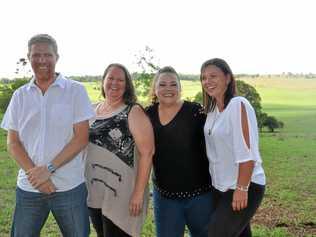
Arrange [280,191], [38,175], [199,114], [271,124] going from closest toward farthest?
1. [38,175]
2. [199,114]
3. [280,191]
4. [271,124]

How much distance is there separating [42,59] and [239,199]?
168 cm

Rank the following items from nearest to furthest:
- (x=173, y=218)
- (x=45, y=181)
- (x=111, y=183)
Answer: (x=45, y=181), (x=111, y=183), (x=173, y=218)

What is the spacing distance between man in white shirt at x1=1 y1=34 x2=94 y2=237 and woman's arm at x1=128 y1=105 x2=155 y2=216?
33cm

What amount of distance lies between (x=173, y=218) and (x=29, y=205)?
1.14 metres

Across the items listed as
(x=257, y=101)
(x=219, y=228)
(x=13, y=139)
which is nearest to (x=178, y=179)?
(x=219, y=228)

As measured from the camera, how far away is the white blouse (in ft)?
11.3

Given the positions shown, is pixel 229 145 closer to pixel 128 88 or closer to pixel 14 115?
pixel 128 88

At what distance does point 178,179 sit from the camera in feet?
12.4

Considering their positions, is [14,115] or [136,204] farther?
[136,204]

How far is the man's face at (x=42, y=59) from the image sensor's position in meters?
3.35

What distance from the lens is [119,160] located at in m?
3.57

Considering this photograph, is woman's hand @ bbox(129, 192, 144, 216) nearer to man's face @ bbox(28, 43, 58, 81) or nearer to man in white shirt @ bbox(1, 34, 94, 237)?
man in white shirt @ bbox(1, 34, 94, 237)

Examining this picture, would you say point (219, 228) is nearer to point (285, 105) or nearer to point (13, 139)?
point (13, 139)

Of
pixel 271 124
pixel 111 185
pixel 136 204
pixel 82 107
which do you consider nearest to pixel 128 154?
pixel 111 185
